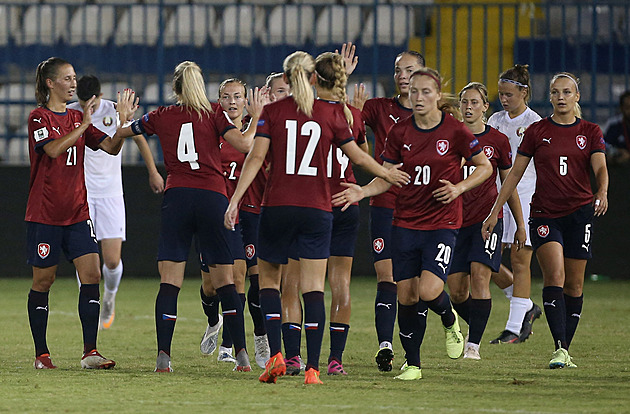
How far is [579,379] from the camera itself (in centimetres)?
653

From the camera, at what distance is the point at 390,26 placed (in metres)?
14.7

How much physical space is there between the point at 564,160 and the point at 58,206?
11.1 ft

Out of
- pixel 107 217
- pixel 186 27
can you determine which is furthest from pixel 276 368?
pixel 186 27

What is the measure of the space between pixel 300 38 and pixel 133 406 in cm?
997

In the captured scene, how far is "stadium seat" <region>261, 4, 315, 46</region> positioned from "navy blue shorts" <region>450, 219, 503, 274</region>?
7.42 m

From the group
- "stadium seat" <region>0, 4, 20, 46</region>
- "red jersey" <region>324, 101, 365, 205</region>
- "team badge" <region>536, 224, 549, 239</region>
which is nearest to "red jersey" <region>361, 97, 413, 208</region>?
"red jersey" <region>324, 101, 365, 205</region>

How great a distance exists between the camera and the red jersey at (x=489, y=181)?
7758 mm

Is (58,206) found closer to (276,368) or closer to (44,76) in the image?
(44,76)

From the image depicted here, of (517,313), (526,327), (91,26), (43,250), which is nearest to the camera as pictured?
(43,250)

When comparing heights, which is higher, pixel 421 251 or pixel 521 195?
pixel 521 195

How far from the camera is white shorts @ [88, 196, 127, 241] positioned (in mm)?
10008

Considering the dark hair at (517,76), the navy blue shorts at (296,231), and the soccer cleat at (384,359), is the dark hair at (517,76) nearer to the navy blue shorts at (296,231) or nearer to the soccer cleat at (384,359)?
the soccer cleat at (384,359)

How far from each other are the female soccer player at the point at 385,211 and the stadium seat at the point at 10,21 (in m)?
9.85

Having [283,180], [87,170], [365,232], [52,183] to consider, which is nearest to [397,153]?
[283,180]
